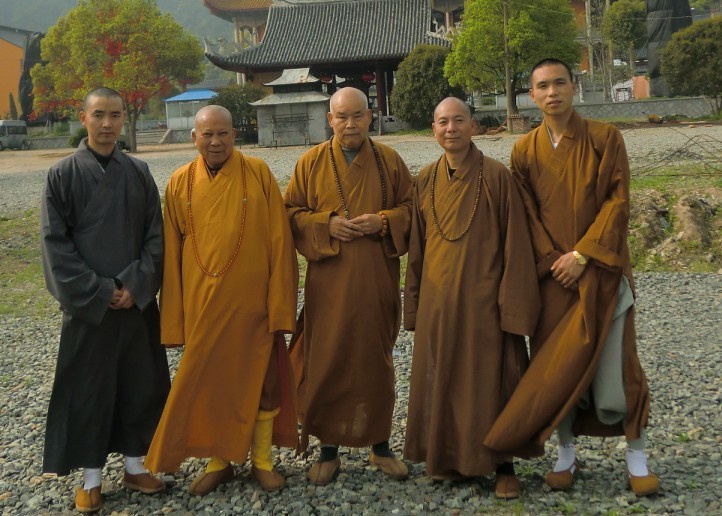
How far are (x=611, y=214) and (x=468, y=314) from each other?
736 mm

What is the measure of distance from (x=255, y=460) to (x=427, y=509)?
2.75 feet

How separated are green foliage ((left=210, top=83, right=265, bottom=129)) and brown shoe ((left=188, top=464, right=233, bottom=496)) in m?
26.1

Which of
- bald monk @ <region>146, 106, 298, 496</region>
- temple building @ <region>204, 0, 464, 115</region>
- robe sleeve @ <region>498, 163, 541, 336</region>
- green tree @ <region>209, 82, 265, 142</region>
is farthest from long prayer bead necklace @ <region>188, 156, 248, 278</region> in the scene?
temple building @ <region>204, 0, 464, 115</region>

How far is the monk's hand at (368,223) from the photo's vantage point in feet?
12.5

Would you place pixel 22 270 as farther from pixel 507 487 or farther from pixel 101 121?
pixel 507 487

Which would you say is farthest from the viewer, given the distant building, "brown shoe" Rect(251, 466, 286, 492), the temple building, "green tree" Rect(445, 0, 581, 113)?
the distant building

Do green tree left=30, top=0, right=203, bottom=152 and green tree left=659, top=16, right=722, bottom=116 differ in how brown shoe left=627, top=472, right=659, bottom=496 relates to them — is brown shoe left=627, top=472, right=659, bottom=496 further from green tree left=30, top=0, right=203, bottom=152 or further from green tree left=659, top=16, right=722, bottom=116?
green tree left=30, top=0, right=203, bottom=152

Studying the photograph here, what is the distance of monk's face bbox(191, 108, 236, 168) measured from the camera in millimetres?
3723

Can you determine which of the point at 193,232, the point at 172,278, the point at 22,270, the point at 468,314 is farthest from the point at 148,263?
the point at 22,270

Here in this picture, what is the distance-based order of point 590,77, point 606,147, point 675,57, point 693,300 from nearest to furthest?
1. point 606,147
2. point 693,300
3. point 675,57
4. point 590,77

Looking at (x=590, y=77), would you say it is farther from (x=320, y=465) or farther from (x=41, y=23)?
(x=41, y=23)

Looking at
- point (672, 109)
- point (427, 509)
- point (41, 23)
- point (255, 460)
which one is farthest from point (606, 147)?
point (41, 23)

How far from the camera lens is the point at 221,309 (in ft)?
12.0

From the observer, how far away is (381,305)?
3.88 meters
